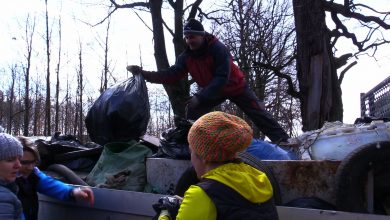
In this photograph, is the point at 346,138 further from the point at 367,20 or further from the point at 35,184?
the point at 367,20

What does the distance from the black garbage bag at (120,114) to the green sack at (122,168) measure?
6.3 inches

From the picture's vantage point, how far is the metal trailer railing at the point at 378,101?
564cm

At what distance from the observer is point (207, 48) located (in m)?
4.79

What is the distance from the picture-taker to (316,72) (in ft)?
30.1

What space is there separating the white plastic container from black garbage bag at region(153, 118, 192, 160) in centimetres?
107

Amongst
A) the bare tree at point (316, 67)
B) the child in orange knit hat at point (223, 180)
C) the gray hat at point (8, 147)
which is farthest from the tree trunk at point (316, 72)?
the child in orange knit hat at point (223, 180)

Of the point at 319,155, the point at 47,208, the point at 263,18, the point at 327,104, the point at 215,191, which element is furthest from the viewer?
the point at 263,18

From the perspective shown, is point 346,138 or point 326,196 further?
point 346,138

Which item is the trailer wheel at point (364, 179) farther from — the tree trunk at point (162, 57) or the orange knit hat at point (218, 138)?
the tree trunk at point (162, 57)

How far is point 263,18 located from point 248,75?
266cm

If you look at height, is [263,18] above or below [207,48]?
above

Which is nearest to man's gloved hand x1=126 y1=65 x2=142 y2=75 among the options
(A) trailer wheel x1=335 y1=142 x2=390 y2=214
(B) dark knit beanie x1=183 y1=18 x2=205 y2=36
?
(B) dark knit beanie x1=183 y1=18 x2=205 y2=36

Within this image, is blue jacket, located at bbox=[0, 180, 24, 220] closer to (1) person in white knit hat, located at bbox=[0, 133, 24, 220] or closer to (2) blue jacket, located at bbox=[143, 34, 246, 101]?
(1) person in white knit hat, located at bbox=[0, 133, 24, 220]

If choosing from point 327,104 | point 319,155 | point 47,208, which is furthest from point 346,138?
point 327,104
